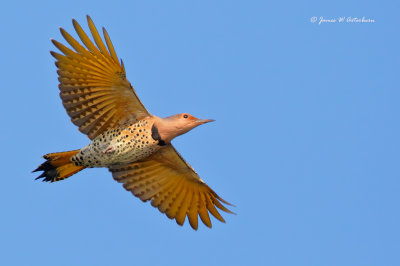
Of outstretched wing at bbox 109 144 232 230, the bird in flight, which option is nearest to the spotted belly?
the bird in flight

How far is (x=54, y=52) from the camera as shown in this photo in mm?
10281

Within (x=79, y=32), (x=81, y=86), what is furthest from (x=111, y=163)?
(x=79, y=32)

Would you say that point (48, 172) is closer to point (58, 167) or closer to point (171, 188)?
point (58, 167)

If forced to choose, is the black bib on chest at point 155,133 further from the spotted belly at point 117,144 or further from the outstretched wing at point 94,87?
the outstretched wing at point 94,87

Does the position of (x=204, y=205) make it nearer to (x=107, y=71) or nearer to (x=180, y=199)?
(x=180, y=199)

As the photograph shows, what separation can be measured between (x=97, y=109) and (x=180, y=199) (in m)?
1.78

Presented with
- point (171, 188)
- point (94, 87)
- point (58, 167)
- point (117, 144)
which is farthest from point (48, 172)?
point (171, 188)

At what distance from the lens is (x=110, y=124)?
35.2 ft

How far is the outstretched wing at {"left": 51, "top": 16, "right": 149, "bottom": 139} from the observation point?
10234mm

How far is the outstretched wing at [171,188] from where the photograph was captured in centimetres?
1131

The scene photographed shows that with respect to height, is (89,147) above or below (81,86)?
below

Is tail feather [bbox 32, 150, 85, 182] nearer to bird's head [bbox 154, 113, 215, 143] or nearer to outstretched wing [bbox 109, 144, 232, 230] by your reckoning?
outstretched wing [bbox 109, 144, 232, 230]

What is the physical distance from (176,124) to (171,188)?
1.27 m

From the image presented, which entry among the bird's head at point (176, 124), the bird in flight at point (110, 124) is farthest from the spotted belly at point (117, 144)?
the bird's head at point (176, 124)
